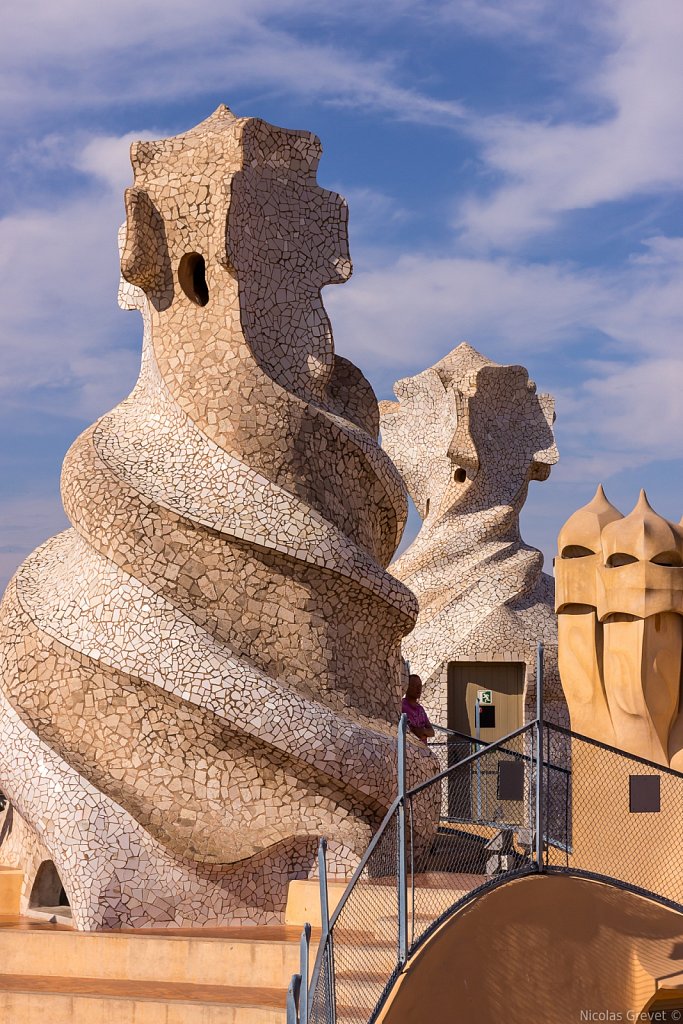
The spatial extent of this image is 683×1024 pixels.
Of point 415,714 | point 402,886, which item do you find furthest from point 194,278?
point 402,886

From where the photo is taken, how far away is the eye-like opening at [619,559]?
8.81 meters

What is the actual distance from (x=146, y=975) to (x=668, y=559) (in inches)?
170

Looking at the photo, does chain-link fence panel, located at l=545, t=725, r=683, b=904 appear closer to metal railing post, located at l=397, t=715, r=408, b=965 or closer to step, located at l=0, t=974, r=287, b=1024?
metal railing post, located at l=397, t=715, r=408, b=965

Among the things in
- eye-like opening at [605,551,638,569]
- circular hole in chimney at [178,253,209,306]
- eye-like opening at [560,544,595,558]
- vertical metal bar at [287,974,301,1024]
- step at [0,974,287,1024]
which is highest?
circular hole in chimney at [178,253,209,306]

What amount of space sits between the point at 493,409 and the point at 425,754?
812cm

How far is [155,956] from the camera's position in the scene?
22.7 ft

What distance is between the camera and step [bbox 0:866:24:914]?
8383 mm

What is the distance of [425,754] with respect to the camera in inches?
341

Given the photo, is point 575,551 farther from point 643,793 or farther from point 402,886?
point 402,886

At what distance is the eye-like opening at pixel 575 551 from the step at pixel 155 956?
3311mm

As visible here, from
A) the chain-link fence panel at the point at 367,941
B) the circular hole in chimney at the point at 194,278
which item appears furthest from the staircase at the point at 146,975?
the circular hole in chimney at the point at 194,278

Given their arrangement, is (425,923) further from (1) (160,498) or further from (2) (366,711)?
(1) (160,498)

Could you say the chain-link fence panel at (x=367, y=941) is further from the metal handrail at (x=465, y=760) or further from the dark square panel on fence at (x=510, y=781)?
the dark square panel on fence at (x=510, y=781)

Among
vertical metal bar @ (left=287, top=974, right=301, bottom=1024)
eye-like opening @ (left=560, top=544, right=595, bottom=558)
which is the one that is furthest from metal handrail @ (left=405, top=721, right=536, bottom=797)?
eye-like opening @ (left=560, top=544, right=595, bottom=558)
